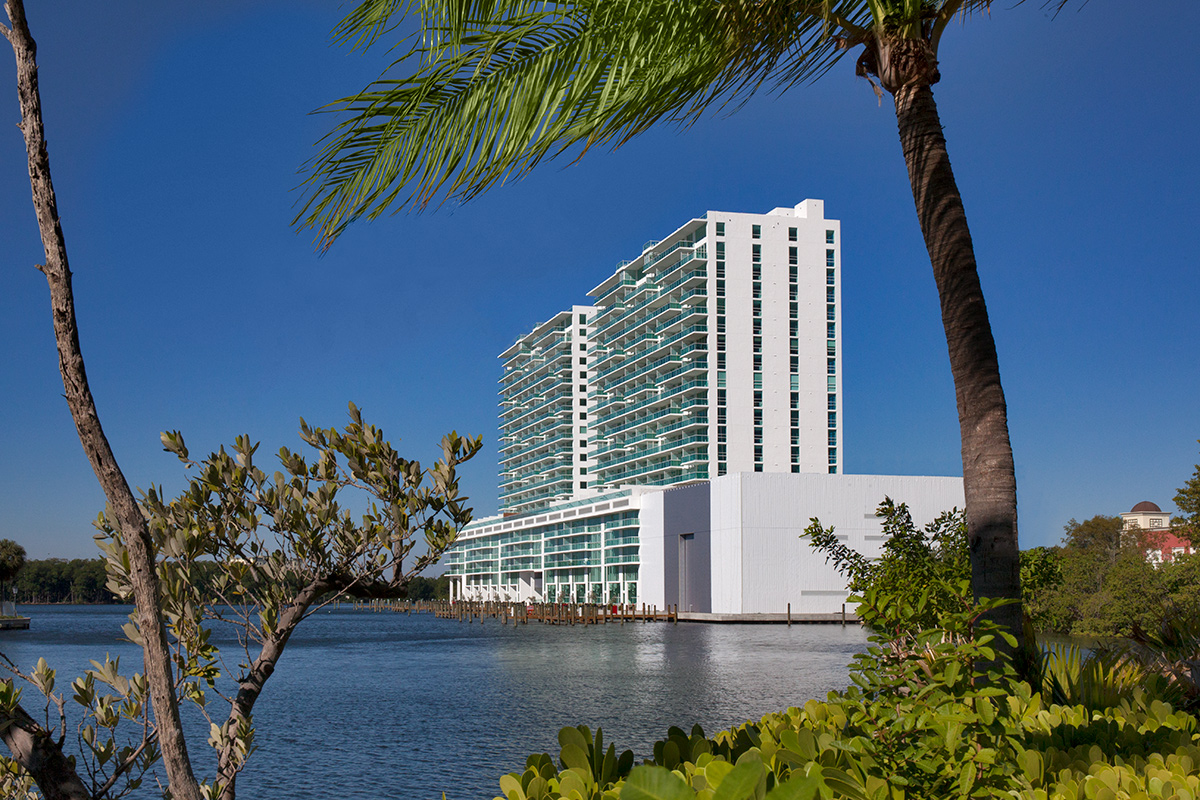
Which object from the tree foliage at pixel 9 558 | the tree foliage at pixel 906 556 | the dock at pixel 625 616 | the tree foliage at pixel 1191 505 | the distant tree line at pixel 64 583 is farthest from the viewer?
the distant tree line at pixel 64 583

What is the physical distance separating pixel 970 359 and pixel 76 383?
16.2 feet

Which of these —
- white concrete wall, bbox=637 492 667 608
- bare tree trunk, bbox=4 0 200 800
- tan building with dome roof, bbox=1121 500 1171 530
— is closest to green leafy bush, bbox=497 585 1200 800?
bare tree trunk, bbox=4 0 200 800

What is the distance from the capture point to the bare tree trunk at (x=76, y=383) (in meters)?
2.90

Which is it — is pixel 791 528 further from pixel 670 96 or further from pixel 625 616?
pixel 670 96

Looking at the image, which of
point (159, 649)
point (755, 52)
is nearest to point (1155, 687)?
point (755, 52)

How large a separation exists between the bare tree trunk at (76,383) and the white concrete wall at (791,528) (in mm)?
63195

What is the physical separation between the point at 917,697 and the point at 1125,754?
5.32ft

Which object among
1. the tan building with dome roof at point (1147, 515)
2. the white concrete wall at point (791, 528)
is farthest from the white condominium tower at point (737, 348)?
the tan building with dome roof at point (1147, 515)

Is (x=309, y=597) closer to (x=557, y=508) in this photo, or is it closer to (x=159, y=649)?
(x=159, y=649)

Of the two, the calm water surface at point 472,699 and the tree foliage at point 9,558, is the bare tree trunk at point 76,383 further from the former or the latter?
the tree foliage at point 9,558

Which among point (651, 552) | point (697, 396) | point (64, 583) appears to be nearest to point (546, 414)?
point (697, 396)

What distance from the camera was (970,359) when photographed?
595 centimetres

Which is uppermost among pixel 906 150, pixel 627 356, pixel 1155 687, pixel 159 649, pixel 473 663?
pixel 627 356

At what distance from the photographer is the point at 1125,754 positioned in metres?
4.29
